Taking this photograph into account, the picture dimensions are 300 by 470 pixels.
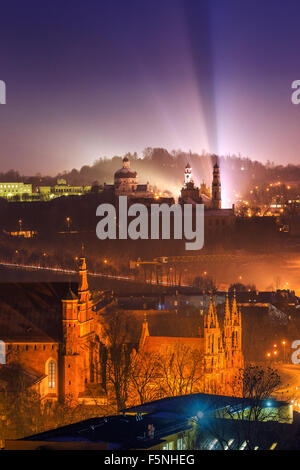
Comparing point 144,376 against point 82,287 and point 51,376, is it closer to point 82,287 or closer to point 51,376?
point 51,376

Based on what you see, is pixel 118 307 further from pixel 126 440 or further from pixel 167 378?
pixel 126 440

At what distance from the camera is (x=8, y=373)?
27.7 meters

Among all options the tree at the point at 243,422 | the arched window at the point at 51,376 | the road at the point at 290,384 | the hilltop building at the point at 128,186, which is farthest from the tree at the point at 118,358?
the hilltop building at the point at 128,186

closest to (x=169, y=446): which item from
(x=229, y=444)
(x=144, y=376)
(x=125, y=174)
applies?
(x=229, y=444)

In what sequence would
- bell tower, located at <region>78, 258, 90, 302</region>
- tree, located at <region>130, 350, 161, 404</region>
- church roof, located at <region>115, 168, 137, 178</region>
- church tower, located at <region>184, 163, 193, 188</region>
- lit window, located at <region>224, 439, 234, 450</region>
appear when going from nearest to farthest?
lit window, located at <region>224, 439, 234, 450</region> < tree, located at <region>130, 350, 161, 404</region> < bell tower, located at <region>78, 258, 90, 302</region> < church roof, located at <region>115, 168, 137, 178</region> < church tower, located at <region>184, 163, 193, 188</region>

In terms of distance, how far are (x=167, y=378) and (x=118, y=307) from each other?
43.7 feet

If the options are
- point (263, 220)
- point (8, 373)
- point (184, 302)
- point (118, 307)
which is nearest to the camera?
point (8, 373)

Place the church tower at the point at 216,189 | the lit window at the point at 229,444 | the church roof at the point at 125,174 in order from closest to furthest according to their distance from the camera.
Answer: the lit window at the point at 229,444
the church tower at the point at 216,189
the church roof at the point at 125,174

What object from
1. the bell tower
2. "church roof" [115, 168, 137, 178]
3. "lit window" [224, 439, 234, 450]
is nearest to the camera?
"lit window" [224, 439, 234, 450]

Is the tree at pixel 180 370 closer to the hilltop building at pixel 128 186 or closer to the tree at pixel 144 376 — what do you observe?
the tree at pixel 144 376

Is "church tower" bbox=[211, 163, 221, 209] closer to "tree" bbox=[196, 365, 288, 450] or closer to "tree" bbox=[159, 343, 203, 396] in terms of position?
"tree" bbox=[159, 343, 203, 396]

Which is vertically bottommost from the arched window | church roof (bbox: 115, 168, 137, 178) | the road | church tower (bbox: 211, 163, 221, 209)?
the road

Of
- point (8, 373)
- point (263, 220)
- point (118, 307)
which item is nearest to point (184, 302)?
point (118, 307)

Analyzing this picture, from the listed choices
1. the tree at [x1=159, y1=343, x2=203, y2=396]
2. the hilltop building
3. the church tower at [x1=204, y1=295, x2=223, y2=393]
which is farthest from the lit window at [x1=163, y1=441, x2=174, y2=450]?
the hilltop building
